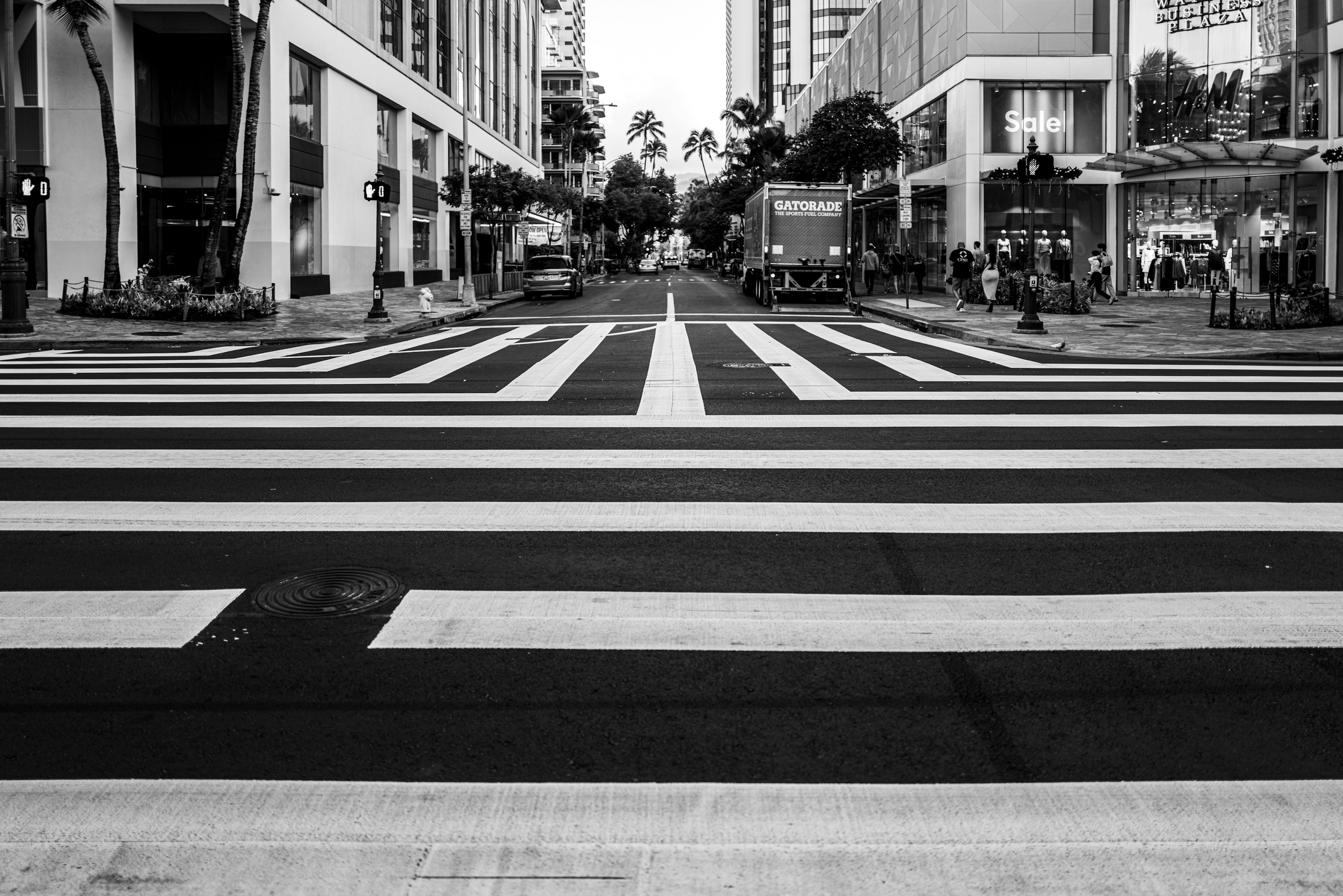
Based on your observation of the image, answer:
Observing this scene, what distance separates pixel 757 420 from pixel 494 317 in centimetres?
2195

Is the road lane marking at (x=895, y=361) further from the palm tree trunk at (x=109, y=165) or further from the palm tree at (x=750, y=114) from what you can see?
the palm tree at (x=750, y=114)

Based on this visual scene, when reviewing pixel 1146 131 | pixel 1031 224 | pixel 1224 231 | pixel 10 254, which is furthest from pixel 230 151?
pixel 1224 231

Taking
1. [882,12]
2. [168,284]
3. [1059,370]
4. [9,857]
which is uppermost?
[882,12]

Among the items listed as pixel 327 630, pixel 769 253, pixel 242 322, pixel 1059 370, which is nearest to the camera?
pixel 327 630

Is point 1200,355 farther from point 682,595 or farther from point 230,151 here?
point 230,151

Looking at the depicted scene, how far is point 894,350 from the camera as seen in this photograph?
18000mm

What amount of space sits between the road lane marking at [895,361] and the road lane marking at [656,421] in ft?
10.1

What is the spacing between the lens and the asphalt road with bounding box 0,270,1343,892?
12.6 feet

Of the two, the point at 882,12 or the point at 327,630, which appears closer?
the point at 327,630

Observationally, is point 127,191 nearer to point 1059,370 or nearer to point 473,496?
point 1059,370

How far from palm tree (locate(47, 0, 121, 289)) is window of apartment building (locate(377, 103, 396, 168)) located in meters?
16.6

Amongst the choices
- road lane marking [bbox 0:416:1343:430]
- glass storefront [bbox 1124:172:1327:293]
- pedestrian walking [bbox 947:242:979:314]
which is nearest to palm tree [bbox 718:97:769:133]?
glass storefront [bbox 1124:172:1327:293]

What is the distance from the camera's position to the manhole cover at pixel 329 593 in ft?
17.1

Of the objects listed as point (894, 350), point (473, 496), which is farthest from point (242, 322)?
point (473, 496)
